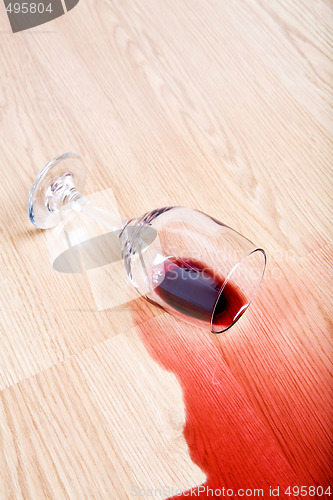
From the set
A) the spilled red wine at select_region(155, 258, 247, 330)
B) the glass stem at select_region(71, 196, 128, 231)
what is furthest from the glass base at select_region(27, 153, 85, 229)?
the spilled red wine at select_region(155, 258, 247, 330)

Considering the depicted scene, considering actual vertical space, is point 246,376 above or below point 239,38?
below

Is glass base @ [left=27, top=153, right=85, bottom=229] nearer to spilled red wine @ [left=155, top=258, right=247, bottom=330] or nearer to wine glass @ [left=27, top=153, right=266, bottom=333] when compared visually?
wine glass @ [left=27, top=153, right=266, bottom=333]

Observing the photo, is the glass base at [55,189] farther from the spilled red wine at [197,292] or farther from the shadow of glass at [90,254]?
the spilled red wine at [197,292]

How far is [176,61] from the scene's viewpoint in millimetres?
625

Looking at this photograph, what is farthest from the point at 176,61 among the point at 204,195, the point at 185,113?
the point at 204,195

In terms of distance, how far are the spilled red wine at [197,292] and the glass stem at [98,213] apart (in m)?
0.11

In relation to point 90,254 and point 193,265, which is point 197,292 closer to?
point 193,265

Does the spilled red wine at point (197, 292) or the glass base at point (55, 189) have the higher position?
the spilled red wine at point (197, 292)

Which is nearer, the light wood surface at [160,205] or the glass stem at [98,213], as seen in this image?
the light wood surface at [160,205]

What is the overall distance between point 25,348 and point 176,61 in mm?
386

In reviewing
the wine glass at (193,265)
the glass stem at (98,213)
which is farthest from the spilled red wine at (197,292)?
the glass stem at (98,213)

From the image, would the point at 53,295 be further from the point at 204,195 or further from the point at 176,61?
the point at 176,61

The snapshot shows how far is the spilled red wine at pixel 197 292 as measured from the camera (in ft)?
1.33

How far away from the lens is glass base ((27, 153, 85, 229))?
48 centimetres
